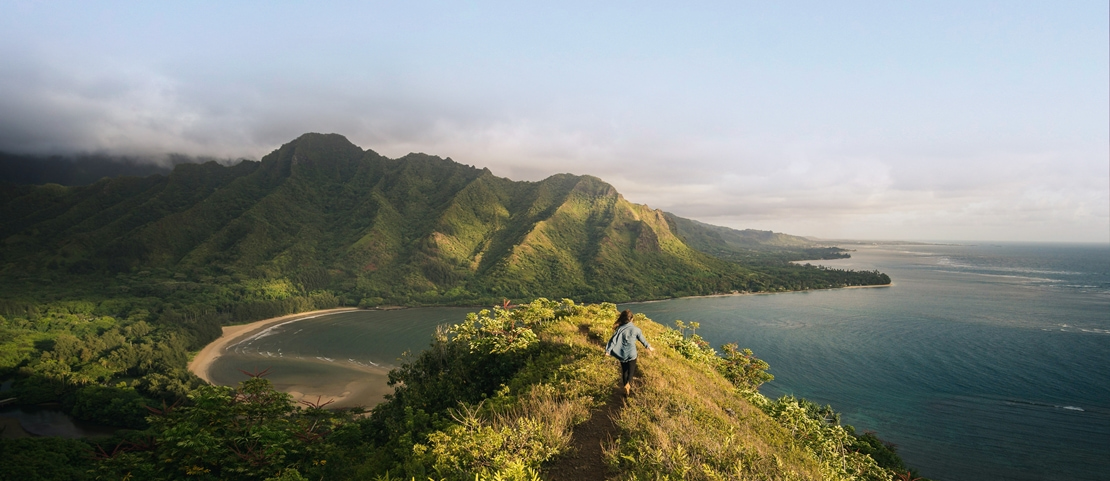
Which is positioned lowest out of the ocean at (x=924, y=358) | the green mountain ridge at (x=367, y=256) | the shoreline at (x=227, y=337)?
the shoreline at (x=227, y=337)

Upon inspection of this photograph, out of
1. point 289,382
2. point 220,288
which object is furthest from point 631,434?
point 220,288

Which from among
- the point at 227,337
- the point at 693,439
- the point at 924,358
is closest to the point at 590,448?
the point at 693,439

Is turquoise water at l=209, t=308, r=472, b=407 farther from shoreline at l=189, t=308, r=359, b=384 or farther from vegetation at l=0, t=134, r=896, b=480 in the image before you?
vegetation at l=0, t=134, r=896, b=480

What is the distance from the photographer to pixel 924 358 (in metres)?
69.8

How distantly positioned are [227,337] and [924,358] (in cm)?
14458

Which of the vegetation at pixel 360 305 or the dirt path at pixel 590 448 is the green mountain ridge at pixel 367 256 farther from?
the dirt path at pixel 590 448

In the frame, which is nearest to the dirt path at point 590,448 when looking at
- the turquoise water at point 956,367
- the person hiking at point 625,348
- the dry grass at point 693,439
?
the dry grass at point 693,439

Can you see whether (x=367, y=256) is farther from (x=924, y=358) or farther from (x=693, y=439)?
(x=693, y=439)

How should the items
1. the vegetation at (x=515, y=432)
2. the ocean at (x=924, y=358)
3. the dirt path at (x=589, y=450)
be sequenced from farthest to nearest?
1. the ocean at (x=924, y=358)
2. the dirt path at (x=589, y=450)
3. the vegetation at (x=515, y=432)

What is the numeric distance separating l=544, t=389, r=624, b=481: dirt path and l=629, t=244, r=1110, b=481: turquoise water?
4556 cm

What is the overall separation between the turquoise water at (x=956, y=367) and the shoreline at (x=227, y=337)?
96.7 meters

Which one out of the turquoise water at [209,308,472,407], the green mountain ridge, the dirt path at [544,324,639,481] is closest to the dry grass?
the dirt path at [544,324,639,481]

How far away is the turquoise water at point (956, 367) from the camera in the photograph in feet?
133

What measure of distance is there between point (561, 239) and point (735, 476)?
183924 millimetres
